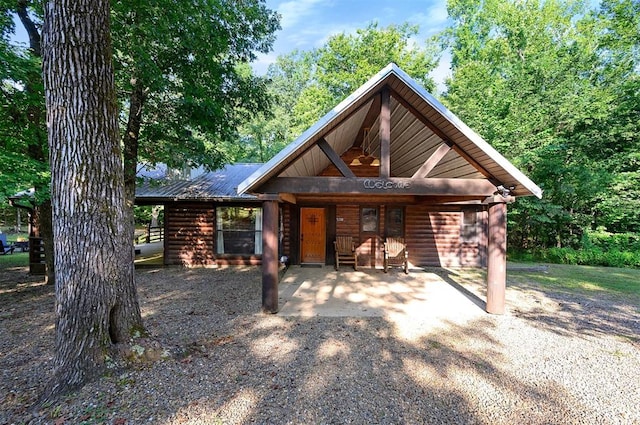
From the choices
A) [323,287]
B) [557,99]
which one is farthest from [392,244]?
[557,99]

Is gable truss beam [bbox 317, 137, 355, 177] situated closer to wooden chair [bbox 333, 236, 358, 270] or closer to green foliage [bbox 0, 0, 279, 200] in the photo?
green foliage [bbox 0, 0, 279, 200]

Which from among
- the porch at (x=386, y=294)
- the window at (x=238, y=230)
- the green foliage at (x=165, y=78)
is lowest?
the porch at (x=386, y=294)

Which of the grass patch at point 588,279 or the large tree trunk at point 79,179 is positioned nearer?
the large tree trunk at point 79,179

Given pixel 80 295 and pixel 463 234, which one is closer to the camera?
pixel 80 295

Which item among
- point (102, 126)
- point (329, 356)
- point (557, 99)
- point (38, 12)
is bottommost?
point (329, 356)

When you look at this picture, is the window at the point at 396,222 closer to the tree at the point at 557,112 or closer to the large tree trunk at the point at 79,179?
the tree at the point at 557,112

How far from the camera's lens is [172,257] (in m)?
9.82

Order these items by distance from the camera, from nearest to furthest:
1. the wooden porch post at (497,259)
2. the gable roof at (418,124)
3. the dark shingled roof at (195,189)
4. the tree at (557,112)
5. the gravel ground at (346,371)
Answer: the gravel ground at (346,371) → the gable roof at (418,124) → the wooden porch post at (497,259) → the dark shingled roof at (195,189) → the tree at (557,112)

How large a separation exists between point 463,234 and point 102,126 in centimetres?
1056

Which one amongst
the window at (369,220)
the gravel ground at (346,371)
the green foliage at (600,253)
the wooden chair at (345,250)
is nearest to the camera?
the gravel ground at (346,371)

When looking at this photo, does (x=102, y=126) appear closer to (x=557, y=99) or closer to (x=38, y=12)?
(x=38, y=12)

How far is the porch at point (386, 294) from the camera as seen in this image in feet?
17.3

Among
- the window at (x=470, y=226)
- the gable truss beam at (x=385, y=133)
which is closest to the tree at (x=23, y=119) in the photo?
the gable truss beam at (x=385, y=133)

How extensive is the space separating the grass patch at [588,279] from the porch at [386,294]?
1.56 m
